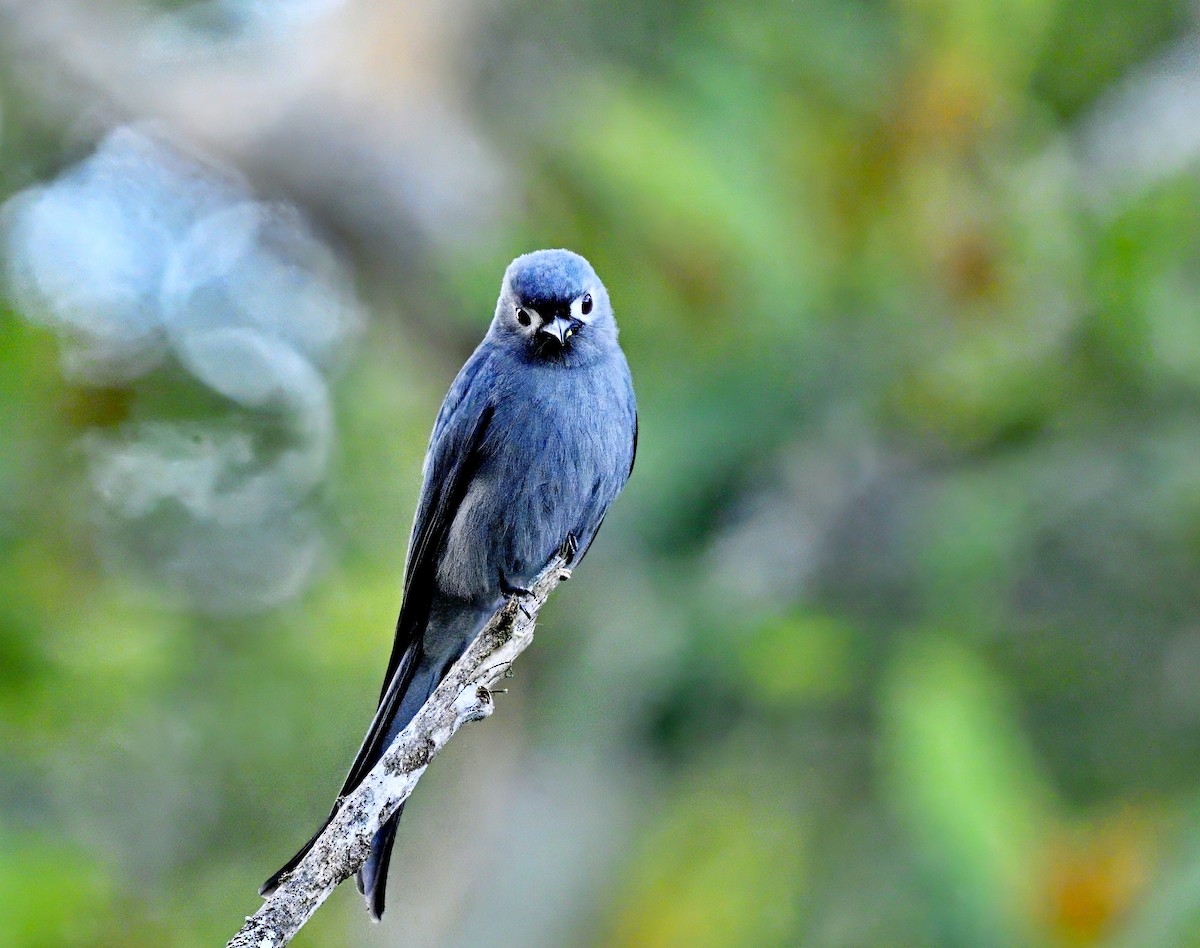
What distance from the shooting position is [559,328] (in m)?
4.20

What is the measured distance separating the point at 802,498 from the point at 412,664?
4792mm

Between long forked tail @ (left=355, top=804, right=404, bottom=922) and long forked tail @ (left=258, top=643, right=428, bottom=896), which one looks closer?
long forked tail @ (left=355, top=804, right=404, bottom=922)

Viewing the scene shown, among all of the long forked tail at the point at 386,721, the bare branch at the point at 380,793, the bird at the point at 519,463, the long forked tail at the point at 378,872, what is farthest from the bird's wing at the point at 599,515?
the long forked tail at the point at 378,872

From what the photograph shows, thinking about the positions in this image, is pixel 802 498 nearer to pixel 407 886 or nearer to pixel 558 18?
pixel 407 886

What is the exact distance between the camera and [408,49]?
12.0m

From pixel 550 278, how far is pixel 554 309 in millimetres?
104

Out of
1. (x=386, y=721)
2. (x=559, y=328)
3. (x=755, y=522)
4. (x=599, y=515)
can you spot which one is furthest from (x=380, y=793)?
(x=755, y=522)

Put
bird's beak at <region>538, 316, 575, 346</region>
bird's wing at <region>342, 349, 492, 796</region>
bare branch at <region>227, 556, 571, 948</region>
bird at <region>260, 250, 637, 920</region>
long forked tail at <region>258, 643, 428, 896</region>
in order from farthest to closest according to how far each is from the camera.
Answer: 1. bird's beak at <region>538, 316, 575, 346</region>
2. bird at <region>260, 250, 637, 920</region>
3. bird's wing at <region>342, 349, 492, 796</region>
4. long forked tail at <region>258, 643, 428, 896</region>
5. bare branch at <region>227, 556, 571, 948</region>

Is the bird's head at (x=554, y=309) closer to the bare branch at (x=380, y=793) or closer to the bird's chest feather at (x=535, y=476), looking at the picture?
the bird's chest feather at (x=535, y=476)

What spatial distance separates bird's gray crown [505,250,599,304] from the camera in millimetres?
4246

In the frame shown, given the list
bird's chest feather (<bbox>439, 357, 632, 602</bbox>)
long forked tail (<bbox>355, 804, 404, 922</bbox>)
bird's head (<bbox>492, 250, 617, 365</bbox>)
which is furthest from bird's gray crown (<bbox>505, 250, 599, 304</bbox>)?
long forked tail (<bbox>355, 804, 404, 922</bbox>)

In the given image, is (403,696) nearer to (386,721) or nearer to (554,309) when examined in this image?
(386,721)

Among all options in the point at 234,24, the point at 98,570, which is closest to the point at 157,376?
the point at 98,570

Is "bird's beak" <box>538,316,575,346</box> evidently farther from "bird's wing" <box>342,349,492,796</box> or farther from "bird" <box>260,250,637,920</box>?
"bird's wing" <box>342,349,492,796</box>
